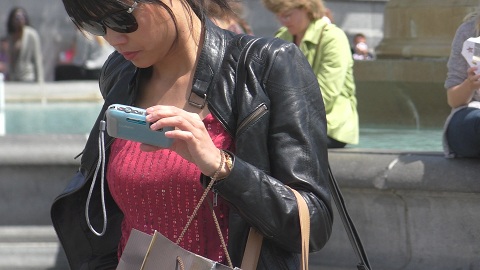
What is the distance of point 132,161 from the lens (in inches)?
105

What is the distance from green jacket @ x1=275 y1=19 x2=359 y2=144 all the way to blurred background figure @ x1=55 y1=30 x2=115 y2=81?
10.7 metres

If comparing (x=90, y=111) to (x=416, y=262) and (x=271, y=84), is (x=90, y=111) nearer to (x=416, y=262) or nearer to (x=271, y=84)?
(x=416, y=262)

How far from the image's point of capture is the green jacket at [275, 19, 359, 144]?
6.19 metres

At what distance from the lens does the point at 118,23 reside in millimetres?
2498

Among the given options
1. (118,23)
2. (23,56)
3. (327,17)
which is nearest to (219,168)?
(118,23)

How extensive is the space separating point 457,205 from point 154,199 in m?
2.33

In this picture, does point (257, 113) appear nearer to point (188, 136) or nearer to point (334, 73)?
point (188, 136)

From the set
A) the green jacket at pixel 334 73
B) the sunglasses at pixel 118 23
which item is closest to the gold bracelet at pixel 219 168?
the sunglasses at pixel 118 23

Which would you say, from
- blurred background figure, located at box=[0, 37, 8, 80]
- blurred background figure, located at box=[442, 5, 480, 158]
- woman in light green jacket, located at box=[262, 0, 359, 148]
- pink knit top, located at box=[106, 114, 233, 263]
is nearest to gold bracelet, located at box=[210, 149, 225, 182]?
pink knit top, located at box=[106, 114, 233, 263]

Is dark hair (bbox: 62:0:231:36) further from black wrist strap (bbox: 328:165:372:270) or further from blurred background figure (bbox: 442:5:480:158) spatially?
blurred background figure (bbox: 442:5:480:158)

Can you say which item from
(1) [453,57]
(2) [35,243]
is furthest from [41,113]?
→ (1) [453,57]

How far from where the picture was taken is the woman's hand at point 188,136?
227 centimetres

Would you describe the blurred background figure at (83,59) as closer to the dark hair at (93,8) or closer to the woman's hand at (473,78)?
the woman's hand at (473,78)

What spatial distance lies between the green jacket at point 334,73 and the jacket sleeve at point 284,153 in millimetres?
3525
